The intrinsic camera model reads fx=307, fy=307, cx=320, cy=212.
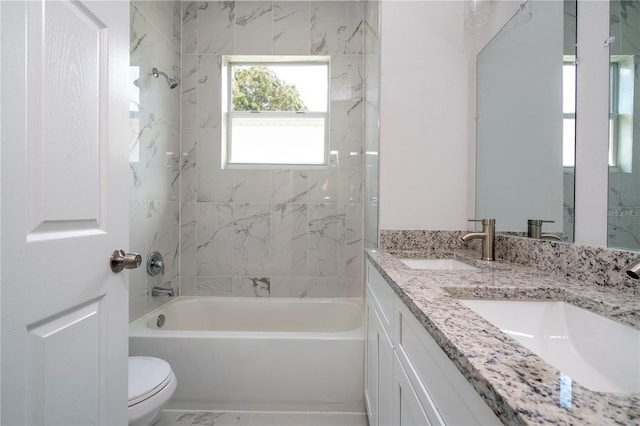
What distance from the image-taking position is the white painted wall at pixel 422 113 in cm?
170

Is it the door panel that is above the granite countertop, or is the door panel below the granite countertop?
above

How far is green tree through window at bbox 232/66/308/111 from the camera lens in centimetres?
264

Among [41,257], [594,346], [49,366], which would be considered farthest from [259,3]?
[594,346]

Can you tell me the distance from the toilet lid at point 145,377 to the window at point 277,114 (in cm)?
163

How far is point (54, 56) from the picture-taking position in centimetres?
69

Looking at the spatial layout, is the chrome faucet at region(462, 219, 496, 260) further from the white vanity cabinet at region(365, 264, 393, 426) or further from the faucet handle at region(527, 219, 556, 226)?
the white vanity cabinet at region(365, 264, 393, 426)

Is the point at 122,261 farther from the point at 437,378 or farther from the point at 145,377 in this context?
the point at 437,378

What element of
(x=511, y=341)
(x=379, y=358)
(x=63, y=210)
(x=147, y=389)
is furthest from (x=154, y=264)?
(x=511, y=341)

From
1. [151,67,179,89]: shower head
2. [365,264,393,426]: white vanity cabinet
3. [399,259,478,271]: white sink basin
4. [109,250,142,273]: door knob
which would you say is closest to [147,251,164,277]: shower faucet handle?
[151,67,179,89]: shower head

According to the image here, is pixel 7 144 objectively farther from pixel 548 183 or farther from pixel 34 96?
pixel 548 183

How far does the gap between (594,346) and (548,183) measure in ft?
2.36

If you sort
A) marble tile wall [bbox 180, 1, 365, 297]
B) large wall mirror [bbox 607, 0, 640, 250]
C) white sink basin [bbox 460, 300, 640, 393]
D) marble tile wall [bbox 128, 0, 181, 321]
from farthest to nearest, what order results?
marble tile wall [bbox 180, 1, 365, 297]
marble tile wall [bbox 128, 0, 181, 321]
large wall mirror [bbox 607, 0, 640, 250]
white sink basin [bbox 460, 300, 640, 393]

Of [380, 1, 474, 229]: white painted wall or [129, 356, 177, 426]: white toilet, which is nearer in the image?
[129, 356, 177, 426]: white toilet

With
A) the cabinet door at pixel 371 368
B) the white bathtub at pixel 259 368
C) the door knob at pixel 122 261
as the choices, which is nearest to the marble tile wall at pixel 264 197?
the white bathtub at pixel 259 368
